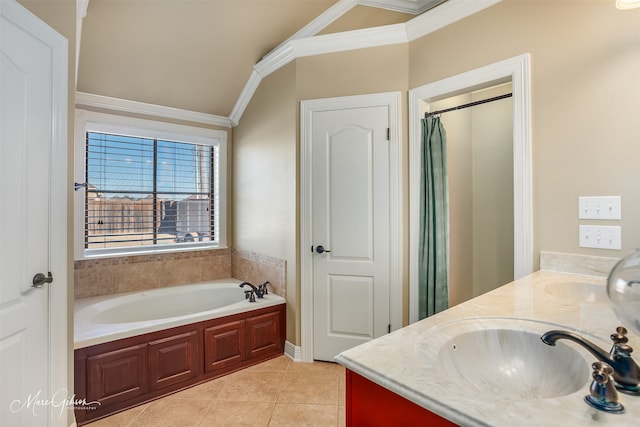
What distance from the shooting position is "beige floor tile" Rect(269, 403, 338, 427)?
6.15ft

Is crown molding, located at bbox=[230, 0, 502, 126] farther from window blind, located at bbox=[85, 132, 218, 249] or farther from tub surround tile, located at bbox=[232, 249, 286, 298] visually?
tub surround tile, located at bbox=[232, 249, 286, 298]

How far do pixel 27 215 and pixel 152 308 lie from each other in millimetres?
1923

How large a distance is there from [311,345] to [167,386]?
1.09 metres

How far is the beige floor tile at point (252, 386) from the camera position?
2146 millimetres

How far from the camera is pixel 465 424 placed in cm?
57

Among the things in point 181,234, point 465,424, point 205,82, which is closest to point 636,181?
point 465,424

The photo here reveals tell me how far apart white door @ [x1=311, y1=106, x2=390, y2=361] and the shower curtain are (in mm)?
276

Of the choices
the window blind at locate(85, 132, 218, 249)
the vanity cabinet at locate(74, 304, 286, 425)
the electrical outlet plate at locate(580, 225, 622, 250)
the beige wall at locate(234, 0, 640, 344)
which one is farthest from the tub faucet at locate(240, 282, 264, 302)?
the electrical outlet plate at locate(580, 225, 622, 250)

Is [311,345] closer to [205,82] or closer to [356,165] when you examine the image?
[356,165]

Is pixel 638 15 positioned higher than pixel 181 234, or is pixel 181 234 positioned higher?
pixel 638 15

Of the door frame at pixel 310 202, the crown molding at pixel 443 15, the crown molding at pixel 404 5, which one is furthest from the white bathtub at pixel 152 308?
the crown molding at pixel 404 5

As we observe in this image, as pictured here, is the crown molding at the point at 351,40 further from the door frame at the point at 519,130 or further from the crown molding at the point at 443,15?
the door frame at the point at 519,130

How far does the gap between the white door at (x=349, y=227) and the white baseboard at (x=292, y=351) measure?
146 mm

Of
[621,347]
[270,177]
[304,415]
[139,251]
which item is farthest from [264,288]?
[621,347]
